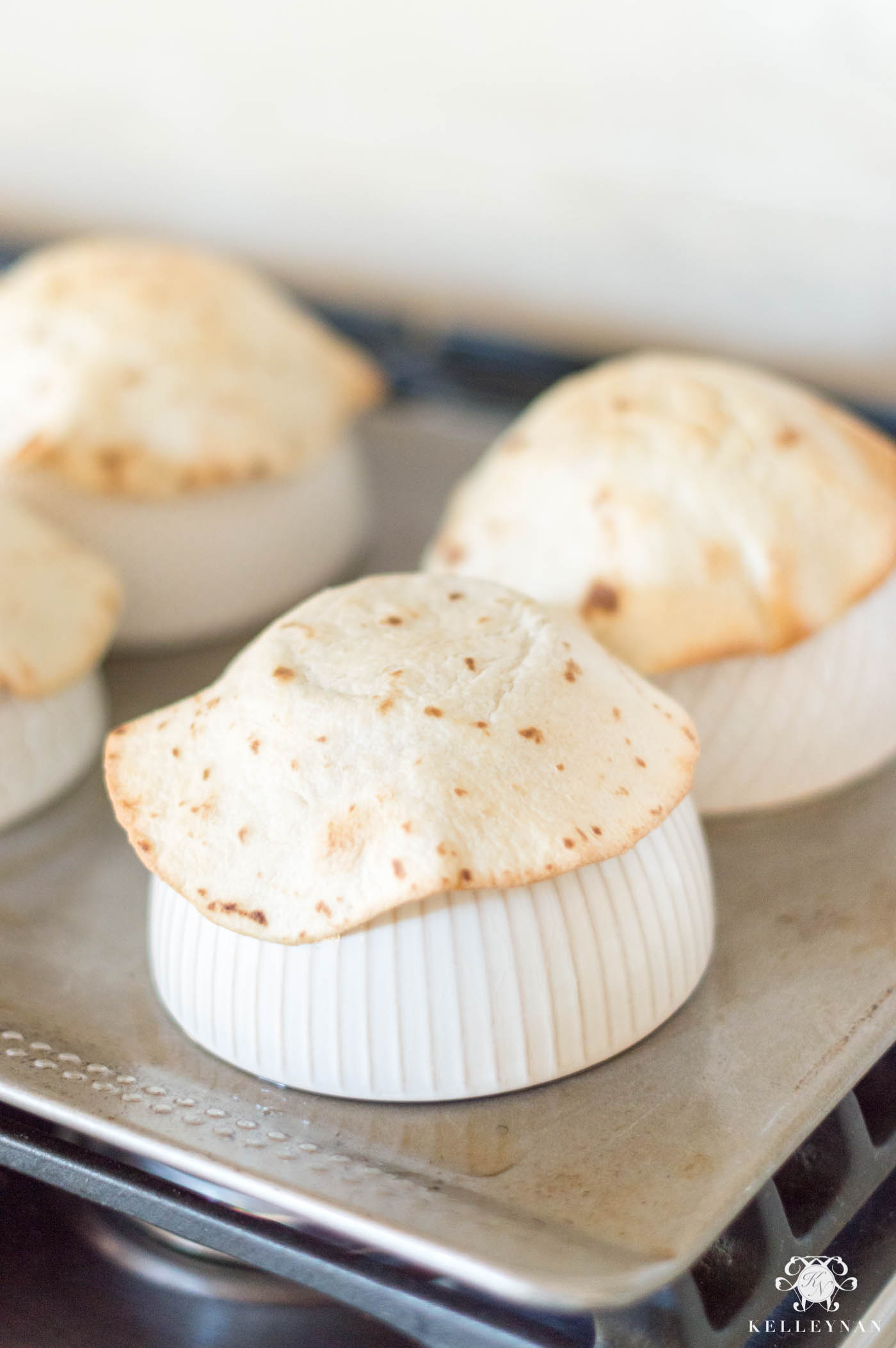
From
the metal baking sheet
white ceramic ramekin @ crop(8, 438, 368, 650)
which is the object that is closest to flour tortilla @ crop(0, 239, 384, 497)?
white ceramic ramekin @ crop(8, 438, 368, 650)

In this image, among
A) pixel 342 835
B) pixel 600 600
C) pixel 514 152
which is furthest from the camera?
pixel 514 152

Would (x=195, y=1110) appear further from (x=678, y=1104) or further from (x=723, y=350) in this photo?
(x=723, y=350)

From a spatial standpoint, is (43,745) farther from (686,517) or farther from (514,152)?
(514,152)

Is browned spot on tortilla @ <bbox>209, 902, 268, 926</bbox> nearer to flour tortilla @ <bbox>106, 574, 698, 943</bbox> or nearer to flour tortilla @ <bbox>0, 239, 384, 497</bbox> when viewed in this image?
flour tortilla @ <bbox>106, 574, 698, 943</bbox>

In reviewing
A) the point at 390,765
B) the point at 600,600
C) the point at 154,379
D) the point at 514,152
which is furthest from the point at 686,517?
the point at 514,152

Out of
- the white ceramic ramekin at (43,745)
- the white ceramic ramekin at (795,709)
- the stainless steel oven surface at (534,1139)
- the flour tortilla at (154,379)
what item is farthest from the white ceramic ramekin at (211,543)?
the white ceramic ramekin at (795,709)

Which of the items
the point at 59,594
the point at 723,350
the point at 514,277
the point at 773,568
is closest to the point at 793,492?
the point at 773,568

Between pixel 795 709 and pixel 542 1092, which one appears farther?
pixel 795 709
